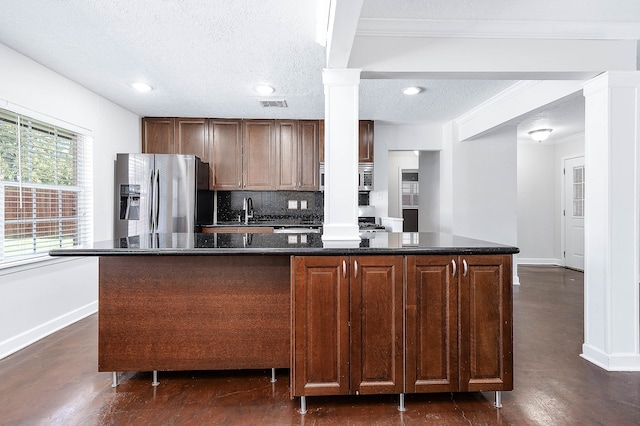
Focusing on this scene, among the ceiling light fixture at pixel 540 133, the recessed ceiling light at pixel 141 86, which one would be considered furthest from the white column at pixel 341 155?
the ceiling light fixture at pixel 540 133

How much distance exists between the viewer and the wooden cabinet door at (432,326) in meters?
1.93

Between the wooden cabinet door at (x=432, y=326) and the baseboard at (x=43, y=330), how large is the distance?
3.00 m

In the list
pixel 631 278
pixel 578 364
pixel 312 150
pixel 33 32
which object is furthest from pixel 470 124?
pixel 33 32

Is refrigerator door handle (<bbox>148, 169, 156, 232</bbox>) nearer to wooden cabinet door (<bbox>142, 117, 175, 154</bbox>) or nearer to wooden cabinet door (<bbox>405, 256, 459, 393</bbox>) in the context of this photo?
wooden cabinet door (<bbox>142, 117, 175, 154</bbox>)

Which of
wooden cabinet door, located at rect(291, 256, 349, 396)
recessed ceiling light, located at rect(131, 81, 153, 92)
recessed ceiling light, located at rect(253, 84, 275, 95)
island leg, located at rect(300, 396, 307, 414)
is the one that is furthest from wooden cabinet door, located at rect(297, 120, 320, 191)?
Result: island leg, located at rect(300, 396, 307, 414)

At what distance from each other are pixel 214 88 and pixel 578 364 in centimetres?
401

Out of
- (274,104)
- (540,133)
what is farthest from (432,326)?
(540,133)

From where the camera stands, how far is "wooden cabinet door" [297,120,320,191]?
4.98 metres

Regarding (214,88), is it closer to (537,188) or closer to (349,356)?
(349,356)

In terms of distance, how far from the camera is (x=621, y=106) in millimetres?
2502

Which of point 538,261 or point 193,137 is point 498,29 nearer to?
point 193,137

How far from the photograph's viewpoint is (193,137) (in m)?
4.90

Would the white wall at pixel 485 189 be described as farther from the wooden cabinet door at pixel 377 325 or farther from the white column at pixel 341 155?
the wooden cabinet door at pixel 377 325

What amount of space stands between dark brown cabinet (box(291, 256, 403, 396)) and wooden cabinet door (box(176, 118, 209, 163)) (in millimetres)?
3563
